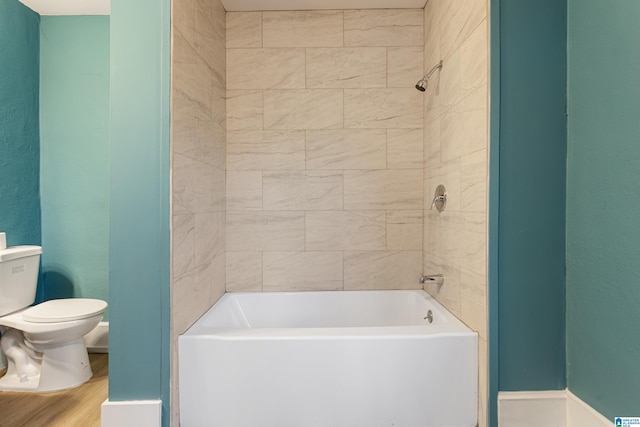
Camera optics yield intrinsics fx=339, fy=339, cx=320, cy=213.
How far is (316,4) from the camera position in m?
2.23

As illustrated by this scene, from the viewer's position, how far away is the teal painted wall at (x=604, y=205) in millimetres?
1117

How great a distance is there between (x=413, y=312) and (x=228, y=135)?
169 cm

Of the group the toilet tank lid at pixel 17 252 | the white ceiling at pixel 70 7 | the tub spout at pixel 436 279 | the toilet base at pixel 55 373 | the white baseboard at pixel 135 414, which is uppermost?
the white ceiling at pixel 70 7

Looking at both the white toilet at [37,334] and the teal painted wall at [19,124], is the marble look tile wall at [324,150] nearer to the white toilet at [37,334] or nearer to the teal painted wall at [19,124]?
the white toilet at [37,334]

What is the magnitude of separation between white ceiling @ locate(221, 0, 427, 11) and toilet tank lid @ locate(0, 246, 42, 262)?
6.80 ft

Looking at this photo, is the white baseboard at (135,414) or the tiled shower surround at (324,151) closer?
the white baseboard at (135,414)

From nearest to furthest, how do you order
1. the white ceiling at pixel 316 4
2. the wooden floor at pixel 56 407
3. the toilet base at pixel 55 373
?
the wooden floor at pixel 56 407
the toilet base at pixel 55 373
the white ceiling at pixel 316 4

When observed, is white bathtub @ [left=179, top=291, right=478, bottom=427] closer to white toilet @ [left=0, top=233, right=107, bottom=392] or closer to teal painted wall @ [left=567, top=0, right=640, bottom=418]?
teal painted wall @ [left=567, top=0, right=640, bottom=418]

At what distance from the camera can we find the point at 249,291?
7.59 ft

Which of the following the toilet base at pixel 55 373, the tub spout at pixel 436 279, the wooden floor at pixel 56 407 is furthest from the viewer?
the toilet base at pixel 55 373

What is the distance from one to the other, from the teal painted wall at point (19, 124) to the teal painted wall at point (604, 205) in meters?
3.29

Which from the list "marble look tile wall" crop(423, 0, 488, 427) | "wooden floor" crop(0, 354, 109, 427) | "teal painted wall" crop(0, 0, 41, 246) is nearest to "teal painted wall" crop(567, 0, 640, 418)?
"marble look tile wall" crop(423, 0, 488, 427)

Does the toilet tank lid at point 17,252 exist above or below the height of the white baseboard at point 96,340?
above

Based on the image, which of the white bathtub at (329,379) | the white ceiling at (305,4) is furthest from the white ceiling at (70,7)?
the white bathtub at (329,379)
